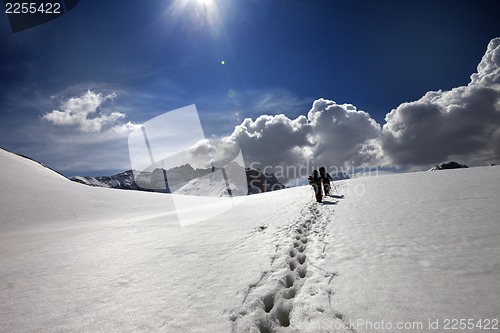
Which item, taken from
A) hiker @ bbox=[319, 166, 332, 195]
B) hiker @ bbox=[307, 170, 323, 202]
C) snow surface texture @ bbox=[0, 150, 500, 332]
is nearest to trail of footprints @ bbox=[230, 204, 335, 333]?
snow surface texture @ bbox=[0, 150, 500, 332]

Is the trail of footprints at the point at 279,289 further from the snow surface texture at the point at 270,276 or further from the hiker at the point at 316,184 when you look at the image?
the hiker at the point at 316,184

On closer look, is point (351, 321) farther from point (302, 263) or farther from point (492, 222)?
point (492, 222)

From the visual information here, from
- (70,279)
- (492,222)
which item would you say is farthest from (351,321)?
(492,222)

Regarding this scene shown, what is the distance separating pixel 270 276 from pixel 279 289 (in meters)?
0.64

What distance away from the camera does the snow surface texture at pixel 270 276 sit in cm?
458

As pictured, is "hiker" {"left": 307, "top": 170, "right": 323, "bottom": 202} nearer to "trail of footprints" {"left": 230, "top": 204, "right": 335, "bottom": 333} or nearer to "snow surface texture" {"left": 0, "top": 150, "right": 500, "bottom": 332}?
"snow surface texture" {"left": 0, "top": 150, "right": 500, "bottom": 332}

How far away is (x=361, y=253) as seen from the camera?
291 inches

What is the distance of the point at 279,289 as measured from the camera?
5.62 metres

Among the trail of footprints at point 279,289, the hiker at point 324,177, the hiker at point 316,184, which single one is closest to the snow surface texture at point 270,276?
the trail of footprints at point 279,289

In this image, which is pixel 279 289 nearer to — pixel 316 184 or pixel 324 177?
pixel 316 184

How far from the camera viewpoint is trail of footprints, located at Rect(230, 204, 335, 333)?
15.1 ft

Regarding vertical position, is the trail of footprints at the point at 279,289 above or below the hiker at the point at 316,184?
below

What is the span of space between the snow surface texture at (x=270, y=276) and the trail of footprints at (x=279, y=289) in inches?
1.1

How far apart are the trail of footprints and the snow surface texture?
3cm
